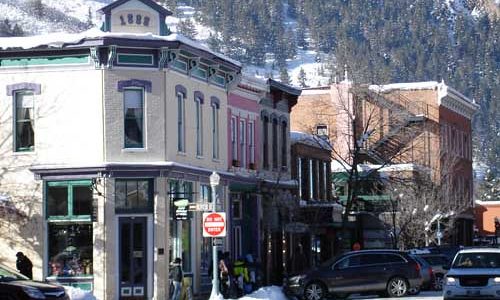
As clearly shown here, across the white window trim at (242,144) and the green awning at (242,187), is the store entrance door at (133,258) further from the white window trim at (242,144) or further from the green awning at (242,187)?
the white window trim at (242,144)

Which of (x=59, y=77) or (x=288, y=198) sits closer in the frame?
(x=59, y=77)

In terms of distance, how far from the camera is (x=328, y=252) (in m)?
61.3

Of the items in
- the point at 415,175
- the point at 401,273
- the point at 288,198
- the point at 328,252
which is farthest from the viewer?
the point at 415,175

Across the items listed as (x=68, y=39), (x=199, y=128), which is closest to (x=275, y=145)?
(x=199, y=128)

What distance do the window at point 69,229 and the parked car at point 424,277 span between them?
35.2 feet

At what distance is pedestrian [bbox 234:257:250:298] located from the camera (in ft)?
138

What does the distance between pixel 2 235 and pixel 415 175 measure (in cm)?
3447

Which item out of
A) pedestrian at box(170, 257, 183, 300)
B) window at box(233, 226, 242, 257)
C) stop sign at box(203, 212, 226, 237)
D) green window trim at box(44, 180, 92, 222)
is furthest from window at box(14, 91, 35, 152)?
window at box(233, 226, 242, 257)

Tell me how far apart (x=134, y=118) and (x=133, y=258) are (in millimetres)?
4441

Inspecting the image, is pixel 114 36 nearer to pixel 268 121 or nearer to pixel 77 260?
pixel 77 260

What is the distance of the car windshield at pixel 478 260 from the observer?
33.6 m

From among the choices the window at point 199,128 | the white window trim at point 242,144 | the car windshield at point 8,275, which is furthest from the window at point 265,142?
the car windshield at point 8,275

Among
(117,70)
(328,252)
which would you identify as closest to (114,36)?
(117,70)

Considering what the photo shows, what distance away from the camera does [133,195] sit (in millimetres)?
39062
